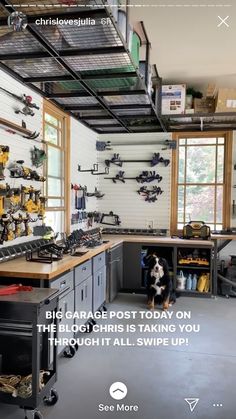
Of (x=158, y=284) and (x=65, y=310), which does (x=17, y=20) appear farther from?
(x=158, y=284)

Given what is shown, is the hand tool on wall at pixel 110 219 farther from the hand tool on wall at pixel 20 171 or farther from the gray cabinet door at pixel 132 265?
the hand tool on wall at pixel 20 171

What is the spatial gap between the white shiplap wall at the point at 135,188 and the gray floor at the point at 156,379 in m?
2.54

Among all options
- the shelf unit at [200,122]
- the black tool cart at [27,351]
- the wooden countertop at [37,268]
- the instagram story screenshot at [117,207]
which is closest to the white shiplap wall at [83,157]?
the instagram story screenshot at [117,207]

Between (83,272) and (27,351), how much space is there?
1.14 meters

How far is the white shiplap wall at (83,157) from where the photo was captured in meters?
4.94

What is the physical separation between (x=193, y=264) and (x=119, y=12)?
378 cm

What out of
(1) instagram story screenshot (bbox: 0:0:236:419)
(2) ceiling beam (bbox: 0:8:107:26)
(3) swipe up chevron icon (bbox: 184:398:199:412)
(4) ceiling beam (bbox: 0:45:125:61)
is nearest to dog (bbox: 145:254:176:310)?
(1) instagram story screenshot (bbox: 0:0:236:419)

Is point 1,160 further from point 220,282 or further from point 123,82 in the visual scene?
point 220,282

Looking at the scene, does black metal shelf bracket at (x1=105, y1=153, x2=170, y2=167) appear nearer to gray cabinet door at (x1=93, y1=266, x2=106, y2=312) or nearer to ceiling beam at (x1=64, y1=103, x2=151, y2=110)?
ceiling beam at (x1=64, y1=103, x2=151, y2=110)

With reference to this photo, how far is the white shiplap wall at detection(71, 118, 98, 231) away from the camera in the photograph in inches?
194

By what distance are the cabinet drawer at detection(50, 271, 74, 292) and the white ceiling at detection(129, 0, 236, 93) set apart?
2.55 metres

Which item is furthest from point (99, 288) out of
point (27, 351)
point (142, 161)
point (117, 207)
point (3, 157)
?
point (142, 161)

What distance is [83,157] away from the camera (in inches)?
212

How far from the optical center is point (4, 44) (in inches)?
105
